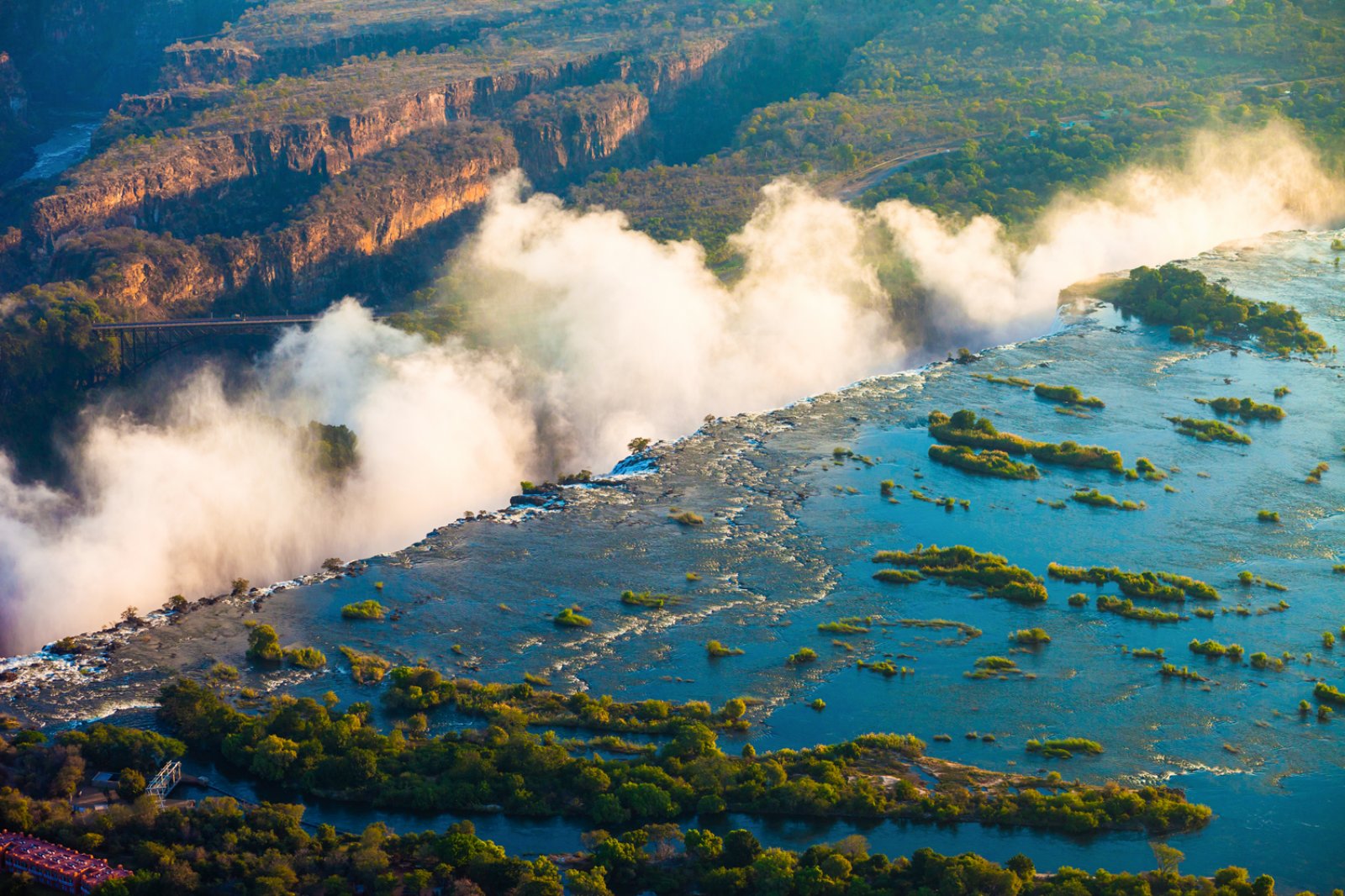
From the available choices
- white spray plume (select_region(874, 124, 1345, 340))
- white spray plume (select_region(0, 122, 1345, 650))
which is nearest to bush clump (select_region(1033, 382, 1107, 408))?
white spray plume (select_region(0, 122, 1345, 650))

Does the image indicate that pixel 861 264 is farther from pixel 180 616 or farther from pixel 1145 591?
pixel 180 616

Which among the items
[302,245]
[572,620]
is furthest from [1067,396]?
[302,245]

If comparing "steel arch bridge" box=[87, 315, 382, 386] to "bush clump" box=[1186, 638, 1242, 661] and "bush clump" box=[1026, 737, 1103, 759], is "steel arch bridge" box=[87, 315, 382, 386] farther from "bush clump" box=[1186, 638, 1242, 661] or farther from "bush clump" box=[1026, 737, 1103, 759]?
"bush clump" box=[1026, 737, 1103, 759]

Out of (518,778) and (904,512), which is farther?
(904,512)

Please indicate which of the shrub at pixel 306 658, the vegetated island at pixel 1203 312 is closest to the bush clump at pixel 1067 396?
the vegetated island at pixel 1203 312

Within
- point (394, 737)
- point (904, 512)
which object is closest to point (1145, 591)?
point (904, 512)

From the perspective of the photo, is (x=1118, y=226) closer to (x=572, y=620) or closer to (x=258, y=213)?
(x=258, y=213)
